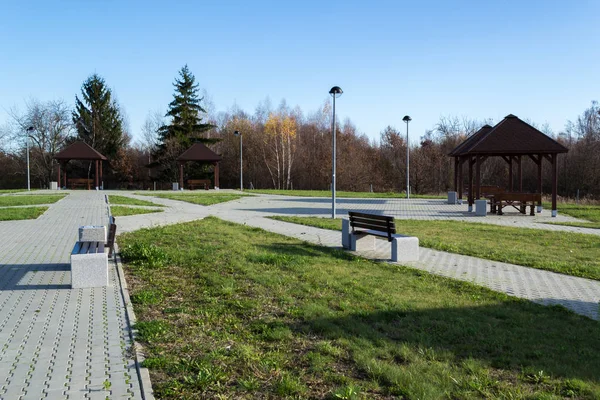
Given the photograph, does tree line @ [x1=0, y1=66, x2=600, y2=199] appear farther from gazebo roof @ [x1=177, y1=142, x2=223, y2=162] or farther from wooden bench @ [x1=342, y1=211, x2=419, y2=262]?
wooden bench @ [x1=342, y1=211, x2=419, y2=262]

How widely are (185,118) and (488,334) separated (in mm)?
55589

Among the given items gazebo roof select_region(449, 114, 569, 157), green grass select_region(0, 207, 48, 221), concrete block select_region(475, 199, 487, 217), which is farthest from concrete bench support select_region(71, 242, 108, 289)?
gazebo roof select_region(449, 114, 569, 157)

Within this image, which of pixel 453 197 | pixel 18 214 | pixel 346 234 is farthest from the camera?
pixel 453 197

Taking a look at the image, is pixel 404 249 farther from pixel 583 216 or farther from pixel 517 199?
pixel 583 216

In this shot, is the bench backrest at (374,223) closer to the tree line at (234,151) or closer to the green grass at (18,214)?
the green grass at (18,214)

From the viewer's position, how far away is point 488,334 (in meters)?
4.99

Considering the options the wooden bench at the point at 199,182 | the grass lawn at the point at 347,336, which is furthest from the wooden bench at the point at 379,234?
the wooden bench at the point at 199,182

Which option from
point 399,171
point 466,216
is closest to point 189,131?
point 399,171

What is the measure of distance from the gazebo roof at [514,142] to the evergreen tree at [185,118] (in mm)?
38570

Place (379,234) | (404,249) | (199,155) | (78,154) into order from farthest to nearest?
(199,155)
(78,154)
(379,234)
(404,249)

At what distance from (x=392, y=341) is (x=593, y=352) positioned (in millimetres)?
1799

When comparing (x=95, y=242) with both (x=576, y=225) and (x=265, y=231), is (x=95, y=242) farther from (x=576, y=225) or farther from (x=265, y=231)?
(x=576, y=225)

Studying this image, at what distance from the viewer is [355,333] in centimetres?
495

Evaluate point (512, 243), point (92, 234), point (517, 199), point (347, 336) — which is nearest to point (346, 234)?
point (512, 243)
